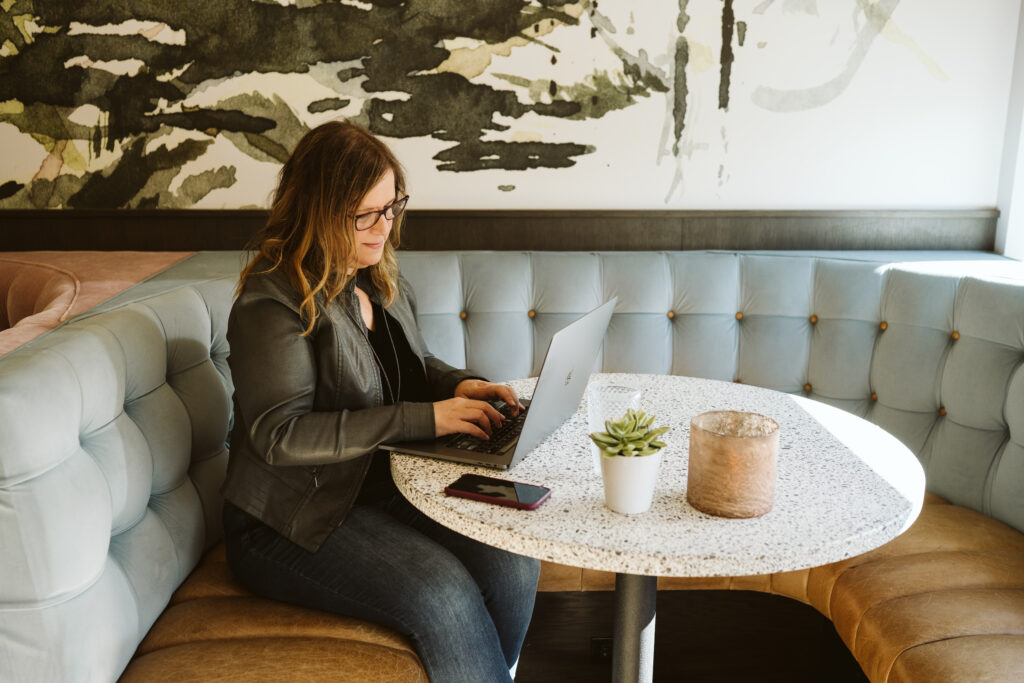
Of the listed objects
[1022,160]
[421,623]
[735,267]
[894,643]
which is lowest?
[894,643]

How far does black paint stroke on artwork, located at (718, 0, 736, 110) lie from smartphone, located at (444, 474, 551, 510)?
5.11ft

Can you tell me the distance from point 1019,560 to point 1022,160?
127 centimetres

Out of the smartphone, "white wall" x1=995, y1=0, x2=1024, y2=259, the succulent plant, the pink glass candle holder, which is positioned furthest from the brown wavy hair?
"white wall" x1=995, y1=0, x2=1024, y2=259

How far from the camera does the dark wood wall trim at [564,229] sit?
2.24 m

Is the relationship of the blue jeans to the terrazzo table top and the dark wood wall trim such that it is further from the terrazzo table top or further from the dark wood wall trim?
the dark wood wall trim

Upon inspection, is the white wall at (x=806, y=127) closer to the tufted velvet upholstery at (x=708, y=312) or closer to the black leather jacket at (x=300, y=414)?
the tufted velvet upholstery at (x=708, y=312)

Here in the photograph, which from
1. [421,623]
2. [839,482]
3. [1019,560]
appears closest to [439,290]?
[421,623]

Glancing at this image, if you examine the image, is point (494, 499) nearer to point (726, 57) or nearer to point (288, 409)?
point (288, 409)

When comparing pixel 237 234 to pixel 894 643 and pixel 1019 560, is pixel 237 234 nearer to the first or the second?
pixel 894 643

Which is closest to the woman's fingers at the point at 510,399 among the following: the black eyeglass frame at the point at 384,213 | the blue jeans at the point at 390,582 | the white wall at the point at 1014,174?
the blue jeans at the point at 390,582

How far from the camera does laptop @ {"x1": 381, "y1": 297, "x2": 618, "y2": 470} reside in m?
1.06

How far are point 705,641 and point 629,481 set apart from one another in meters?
1.16

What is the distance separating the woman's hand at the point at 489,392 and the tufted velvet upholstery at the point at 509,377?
45 centimetres

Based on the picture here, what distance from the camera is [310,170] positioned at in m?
1.33
